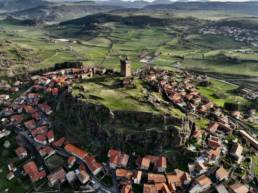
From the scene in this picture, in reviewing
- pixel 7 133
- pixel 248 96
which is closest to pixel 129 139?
pixel 7 133

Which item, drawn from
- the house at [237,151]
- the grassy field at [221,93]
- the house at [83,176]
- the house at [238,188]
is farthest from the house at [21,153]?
the grassy field at [221,93]

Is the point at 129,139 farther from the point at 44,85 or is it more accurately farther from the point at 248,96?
the point at 248,96

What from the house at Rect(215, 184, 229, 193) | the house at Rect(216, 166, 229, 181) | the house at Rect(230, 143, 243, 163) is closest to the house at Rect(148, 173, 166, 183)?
the house at Rect(215, 184, 229, 193)

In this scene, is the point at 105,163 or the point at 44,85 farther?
the point at 44,85

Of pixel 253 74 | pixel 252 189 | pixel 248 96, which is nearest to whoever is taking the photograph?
pixel 252 189

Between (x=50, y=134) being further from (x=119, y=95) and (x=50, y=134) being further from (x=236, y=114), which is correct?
(x=236, y=114)

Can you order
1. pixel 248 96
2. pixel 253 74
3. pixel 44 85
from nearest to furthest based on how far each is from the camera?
1. pixel 44 85
2. pixel 248 96
3. pixel 253 74

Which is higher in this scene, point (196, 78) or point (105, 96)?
point (105, 96)
